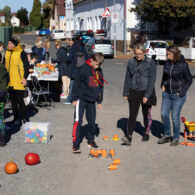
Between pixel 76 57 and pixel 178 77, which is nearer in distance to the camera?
pixel 178 77

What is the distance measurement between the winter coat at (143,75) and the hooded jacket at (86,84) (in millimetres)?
687

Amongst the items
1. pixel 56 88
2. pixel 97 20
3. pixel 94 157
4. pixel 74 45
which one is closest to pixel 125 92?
pixel 94 157

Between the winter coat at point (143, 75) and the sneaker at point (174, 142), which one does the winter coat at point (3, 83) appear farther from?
the sneaker at point (174, 142)

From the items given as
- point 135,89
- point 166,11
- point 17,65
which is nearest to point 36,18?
point 166,11

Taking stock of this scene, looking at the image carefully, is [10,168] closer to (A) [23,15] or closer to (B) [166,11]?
(B) [166,11]

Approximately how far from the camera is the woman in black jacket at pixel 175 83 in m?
7.38

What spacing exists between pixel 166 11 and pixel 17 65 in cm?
2438

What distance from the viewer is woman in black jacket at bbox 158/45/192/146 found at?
738 cm

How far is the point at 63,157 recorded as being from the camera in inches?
275

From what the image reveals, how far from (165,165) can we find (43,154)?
2098mm

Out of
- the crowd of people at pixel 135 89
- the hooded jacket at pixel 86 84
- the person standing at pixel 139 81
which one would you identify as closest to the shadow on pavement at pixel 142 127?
the crowd of people at pixel 135 89

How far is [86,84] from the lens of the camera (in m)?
7.18

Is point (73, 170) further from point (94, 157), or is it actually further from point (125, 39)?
point (125, 39)

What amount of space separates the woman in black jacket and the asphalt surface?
0.59 m
